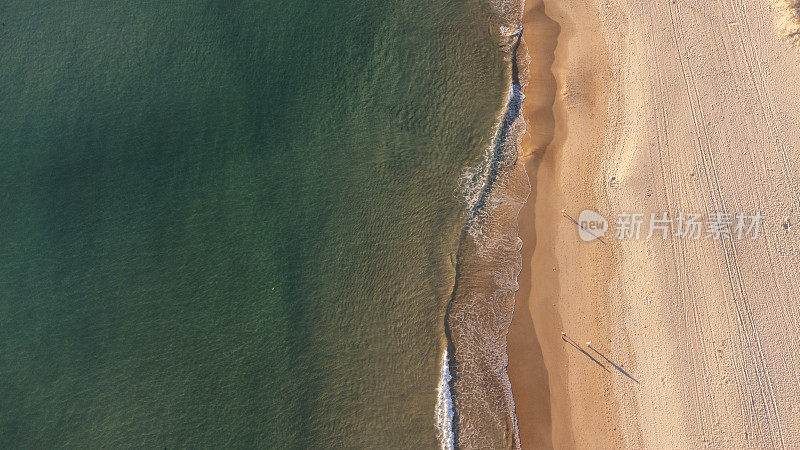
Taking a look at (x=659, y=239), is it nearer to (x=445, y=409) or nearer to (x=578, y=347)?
(x=578, y=347)

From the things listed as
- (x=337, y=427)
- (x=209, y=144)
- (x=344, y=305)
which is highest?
(x=209, y=144)

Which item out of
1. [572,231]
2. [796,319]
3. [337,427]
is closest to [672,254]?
[572,231]

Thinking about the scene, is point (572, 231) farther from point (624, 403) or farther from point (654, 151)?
point (624, 403)

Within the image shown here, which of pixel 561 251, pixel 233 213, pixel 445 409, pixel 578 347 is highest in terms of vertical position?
pixel 233 213

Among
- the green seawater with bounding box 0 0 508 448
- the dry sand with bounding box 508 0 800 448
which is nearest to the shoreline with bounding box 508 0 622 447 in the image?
the dry sand with bounding box 508 0 800 448

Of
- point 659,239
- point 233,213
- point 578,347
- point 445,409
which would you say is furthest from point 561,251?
point 233,213

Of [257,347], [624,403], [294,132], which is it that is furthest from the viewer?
[294,132]

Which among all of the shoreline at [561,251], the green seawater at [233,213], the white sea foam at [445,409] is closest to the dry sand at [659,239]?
the shoreline at [561,251]
